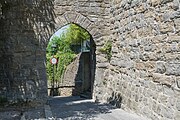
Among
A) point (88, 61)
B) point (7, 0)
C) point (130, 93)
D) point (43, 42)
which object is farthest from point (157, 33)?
point (88, 61)

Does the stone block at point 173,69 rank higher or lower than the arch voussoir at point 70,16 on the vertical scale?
lower

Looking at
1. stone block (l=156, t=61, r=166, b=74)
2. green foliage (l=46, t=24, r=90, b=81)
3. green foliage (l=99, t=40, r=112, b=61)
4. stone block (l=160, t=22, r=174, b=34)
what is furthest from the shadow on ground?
green foliage (l=46, t=24, r=90, b=81)

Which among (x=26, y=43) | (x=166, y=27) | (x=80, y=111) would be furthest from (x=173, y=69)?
(x=26, y=43)

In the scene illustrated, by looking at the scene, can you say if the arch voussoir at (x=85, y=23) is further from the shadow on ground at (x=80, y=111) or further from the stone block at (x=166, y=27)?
the stone block at (x=166, y=27)

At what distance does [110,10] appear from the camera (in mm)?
7949

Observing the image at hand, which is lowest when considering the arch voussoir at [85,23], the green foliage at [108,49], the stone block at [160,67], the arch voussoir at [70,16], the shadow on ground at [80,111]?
the shadow on ground at [80,111]

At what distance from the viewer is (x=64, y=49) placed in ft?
57.8

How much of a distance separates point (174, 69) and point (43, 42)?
4388 millimetres

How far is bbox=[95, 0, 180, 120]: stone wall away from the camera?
445cm

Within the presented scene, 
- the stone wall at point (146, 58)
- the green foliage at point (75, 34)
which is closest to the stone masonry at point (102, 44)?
the stone wall at point (146, 58)

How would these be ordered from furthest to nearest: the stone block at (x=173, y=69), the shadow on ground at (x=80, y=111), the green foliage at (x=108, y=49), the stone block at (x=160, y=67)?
the green foliage at (x=108, y=49) < the shadow on ground at (x=80, y=111) < the stone block at (x=160, y=67) < the stone block at (x=173, y=69)

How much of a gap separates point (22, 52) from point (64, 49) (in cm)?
994

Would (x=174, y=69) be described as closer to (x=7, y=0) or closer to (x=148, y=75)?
(x=148, y=75)

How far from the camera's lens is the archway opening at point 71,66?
37.7 ft
